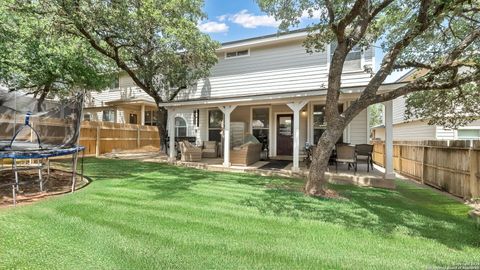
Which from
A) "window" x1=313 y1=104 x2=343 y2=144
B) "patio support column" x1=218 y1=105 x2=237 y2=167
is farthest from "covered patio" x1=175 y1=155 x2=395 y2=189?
"window" x1=313 y1=104 x2=343 y2=144

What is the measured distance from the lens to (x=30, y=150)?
18.0 feet

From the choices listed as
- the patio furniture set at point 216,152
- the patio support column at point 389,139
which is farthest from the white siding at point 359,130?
the patio furniture set at point 216,152

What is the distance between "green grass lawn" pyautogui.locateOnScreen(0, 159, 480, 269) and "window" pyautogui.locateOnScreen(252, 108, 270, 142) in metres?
6.36

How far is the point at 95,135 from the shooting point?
14344mm

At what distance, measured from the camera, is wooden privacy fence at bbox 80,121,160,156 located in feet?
46.0

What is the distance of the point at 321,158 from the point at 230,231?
3.17 metres

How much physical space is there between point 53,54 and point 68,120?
5540 millimetres

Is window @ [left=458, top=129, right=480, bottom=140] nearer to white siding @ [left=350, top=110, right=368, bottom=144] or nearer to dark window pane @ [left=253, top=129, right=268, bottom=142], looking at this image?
white siding @ [left=350, top=110, right=368, bottom=144]

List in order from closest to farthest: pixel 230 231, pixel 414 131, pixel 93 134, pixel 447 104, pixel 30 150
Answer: pixel 230 231 → pixel 30 150 → pixel 447 104 → pixel 93 134 → pixel 414 131

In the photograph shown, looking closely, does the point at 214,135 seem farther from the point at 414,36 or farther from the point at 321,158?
the point at 414,36

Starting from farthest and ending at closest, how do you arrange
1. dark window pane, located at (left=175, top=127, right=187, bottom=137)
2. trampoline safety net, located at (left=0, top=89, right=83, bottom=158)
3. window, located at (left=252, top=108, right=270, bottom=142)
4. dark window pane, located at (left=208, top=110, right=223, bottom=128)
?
dark window pane, located at (left=175, top=127, right=187, bottom=137) → dark window pane, located at (left=208, top=110, right=223, bottom=128) → window, located at (left=252, top=108, right=270, bottom=142) → trampoline safety net, located at (left=0, top=89, right=83, bottom=158)

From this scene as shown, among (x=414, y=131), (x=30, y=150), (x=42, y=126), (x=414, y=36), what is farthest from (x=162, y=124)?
(x=414, y=131)

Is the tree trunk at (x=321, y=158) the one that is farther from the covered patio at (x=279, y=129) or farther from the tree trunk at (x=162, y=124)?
the tree trunk at (x=162, y=124)

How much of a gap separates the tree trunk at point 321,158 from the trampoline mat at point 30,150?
5.58 m
